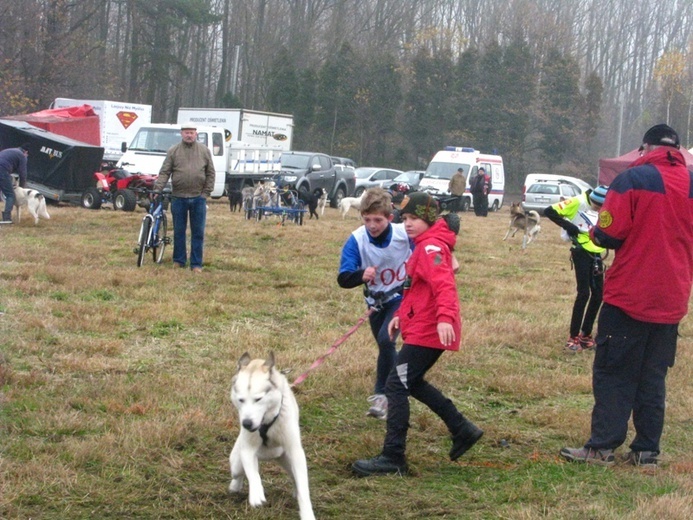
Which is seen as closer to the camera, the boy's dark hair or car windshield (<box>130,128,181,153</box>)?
the boy's dark hair

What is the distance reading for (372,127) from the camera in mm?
59500

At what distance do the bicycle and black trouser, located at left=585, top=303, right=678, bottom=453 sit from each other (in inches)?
320

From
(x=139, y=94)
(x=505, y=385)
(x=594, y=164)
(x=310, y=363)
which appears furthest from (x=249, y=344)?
(x=594, y=164)

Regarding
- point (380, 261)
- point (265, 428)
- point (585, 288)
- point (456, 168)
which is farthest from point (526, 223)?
point (265, 428)

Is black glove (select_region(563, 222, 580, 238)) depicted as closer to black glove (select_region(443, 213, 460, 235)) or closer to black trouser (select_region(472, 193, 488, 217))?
black glove (select_region(443, 213, 460, 235))

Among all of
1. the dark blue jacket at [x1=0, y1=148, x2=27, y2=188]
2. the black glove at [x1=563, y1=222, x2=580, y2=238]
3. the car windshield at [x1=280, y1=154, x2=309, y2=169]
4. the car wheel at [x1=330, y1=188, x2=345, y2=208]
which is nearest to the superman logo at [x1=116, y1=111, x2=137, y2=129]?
the car windshield at [x1=280, y1=154, x2=309, y2=169]

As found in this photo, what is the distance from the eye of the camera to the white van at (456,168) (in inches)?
1391

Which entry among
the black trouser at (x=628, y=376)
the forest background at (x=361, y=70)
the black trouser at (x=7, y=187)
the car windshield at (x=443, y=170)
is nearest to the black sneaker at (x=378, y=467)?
the black trouser at (x=628, y=376)

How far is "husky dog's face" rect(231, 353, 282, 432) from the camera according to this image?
4.21m

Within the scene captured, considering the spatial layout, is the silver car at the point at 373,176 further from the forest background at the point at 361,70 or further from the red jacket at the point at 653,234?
the red jacket at the point at 653,234

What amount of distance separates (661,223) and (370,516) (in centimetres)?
231

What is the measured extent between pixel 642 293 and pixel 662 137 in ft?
3.02

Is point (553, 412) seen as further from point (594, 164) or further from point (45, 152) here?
point (594, 164)

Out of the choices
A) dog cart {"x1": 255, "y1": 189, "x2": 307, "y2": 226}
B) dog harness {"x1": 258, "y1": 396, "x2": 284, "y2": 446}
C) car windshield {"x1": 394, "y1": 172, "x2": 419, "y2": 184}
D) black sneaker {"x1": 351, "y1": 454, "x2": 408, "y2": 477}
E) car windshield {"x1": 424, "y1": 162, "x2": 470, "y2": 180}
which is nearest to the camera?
dog harness {"x1": 258, "y1": 396, "x2": 284, "y2": 446}
